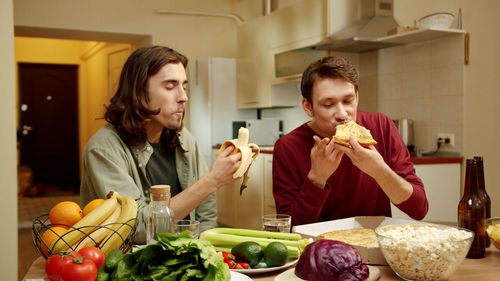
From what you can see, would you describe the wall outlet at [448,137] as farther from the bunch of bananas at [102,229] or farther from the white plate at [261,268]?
the bunch of bananas at [102,229]

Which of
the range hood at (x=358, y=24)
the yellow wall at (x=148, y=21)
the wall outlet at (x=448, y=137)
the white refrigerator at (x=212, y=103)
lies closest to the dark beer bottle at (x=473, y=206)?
the wall outlet at (x=448, y=137)

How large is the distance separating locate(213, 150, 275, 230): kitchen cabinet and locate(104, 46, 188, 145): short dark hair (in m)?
2.78

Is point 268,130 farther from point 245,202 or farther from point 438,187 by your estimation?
point 438,187

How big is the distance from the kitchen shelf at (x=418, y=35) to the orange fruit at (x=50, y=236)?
3015mm

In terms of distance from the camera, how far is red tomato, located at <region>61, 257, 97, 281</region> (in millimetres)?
1013

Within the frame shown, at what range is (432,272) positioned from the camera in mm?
1080

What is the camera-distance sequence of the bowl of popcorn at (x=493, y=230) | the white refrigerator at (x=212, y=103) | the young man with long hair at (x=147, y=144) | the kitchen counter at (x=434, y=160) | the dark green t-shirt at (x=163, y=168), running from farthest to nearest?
1. the white refrigerator at (x=212, y=103)
2. the kitchen counter at (x=434, y=160)
3. the dark green t-shirt at (x=163, y=168)
4. the young man with long hair at (x=147, y=144)
5. the bowl of popcorn at (x=493, y=230)

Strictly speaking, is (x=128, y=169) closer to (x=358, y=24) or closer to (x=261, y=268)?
(x=261, y=268)

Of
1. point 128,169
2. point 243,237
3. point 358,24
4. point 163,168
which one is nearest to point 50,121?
point 358,24

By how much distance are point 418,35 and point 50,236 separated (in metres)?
3.24

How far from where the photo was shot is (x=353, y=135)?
1.63 meters

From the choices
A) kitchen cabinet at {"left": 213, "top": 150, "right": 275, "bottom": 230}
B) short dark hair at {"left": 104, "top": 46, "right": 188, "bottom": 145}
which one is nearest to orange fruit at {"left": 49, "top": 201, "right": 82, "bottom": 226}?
short dark hair at {"left": 104, "top": 46, "right": 188, "bottom": 145}

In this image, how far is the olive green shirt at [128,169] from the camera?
67.2 inches

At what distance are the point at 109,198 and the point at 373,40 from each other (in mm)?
3081
